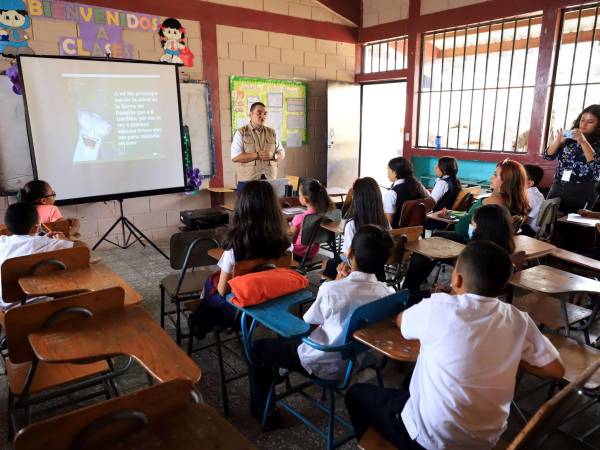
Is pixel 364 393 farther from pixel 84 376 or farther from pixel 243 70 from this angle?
pixel 243 70

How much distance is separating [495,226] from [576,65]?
3.67 meters

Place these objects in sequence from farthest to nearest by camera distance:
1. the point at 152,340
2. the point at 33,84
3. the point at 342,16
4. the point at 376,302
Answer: the point at 342,16, the point at 33,84, the point at 376,302, the point at 152,340

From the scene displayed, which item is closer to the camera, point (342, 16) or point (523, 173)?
point (523, 173)

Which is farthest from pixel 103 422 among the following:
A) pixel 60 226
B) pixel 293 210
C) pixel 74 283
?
pixel 293 210

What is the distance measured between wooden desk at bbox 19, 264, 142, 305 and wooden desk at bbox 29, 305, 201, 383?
0.62 feet

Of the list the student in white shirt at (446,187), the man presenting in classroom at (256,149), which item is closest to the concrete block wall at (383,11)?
A: the man presenting in classroom at (256,149)

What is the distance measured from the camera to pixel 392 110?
7.50 m

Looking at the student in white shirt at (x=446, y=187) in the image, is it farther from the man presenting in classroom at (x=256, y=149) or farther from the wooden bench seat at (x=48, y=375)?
the wooden bench seat at (x=48, y=375)

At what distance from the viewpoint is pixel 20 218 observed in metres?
2.17

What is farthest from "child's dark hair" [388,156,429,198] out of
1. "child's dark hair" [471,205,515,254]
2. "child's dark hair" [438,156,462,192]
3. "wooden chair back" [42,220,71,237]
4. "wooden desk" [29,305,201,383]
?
"wooden desk" [29,305,201,383]

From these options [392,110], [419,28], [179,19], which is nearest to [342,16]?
[419,28]

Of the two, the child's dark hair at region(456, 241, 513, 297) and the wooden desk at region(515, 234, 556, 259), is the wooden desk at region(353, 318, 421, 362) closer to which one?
the child's dark hair at region(456, 241, 513, 297)

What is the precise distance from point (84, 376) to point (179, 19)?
14.6 feet

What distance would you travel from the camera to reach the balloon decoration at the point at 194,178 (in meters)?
5.42
